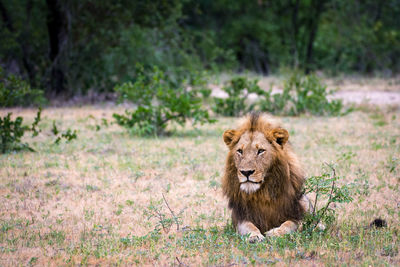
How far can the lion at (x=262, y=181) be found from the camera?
460cm

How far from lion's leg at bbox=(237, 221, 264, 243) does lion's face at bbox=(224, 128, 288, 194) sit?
37 cm

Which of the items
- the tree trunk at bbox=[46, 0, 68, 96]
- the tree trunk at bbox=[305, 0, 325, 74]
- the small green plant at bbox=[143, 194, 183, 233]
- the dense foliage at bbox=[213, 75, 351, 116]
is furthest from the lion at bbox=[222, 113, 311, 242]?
the tree trunk at bbox=[305, 0, 325, 74]

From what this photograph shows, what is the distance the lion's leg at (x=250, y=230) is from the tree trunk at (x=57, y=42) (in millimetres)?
13414

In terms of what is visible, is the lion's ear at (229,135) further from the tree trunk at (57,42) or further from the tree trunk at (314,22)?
the tree trunk at (314,22)

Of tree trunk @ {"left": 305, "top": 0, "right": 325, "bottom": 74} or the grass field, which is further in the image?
tree trunk @ {"left": 305, "top": 0, "right": 325, "bottom": 74}

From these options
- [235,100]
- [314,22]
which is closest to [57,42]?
[235,100]

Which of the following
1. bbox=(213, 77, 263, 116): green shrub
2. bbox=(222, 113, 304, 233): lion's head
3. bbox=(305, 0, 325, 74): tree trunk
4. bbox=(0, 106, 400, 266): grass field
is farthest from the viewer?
bbox=(305, 0, 325, 74): tree trunk

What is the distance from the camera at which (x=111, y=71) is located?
1772 centimetres

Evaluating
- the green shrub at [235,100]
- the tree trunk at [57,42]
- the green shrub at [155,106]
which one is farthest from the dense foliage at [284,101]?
the tree trunk at [57,42]

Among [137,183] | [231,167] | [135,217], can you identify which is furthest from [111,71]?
[231,167]

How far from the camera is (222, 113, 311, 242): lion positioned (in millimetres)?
4602

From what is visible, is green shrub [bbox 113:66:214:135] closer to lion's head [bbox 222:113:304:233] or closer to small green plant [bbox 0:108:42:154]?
small green plant [bbox 0:108:42:154]

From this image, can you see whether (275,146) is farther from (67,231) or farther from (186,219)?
(67,231)

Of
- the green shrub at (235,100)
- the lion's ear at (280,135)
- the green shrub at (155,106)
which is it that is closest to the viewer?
the lion's ear at (280,135)
